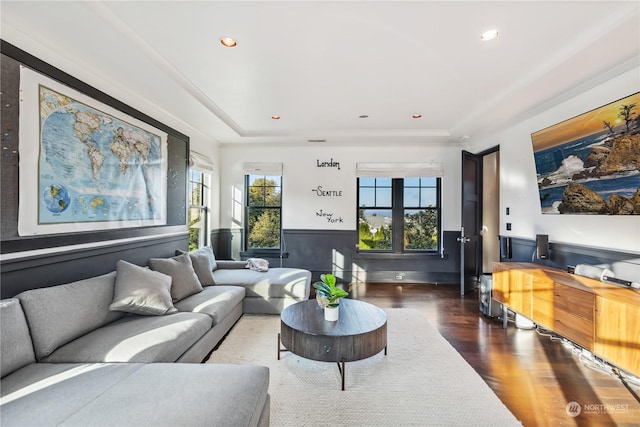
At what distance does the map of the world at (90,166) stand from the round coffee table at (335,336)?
2.03 m

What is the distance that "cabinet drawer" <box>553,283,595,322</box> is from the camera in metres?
2.18

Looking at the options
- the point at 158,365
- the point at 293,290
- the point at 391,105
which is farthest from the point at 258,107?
the point at 158,365

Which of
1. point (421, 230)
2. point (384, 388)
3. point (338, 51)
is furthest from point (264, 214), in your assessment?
point (384, 388)

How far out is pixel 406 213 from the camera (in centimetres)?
523

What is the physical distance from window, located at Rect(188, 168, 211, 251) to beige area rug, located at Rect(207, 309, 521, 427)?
7.33 ft

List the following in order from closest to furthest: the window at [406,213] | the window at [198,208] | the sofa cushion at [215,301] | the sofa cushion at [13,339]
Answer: the sofa cushion at [13,339], the sofa cushion at [215,301], the window at [198,208], the window at [406,213]

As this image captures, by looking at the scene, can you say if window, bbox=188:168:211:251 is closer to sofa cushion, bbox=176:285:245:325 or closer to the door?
sofa cushion, bbox=176:285:245:325

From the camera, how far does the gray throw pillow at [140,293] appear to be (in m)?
2.24

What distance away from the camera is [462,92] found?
3.01 meters

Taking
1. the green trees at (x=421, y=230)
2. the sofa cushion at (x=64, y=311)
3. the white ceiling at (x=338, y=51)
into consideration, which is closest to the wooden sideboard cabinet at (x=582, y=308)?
the white ceiling at (x=338, y=51)

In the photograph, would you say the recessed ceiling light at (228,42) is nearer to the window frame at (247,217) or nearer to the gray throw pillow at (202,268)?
the gray throw pillow at (202,268)

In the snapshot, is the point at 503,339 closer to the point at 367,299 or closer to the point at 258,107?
the point at 367,299

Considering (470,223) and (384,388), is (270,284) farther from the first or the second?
(470,223)

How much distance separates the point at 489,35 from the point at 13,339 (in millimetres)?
3707
